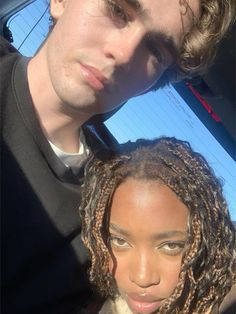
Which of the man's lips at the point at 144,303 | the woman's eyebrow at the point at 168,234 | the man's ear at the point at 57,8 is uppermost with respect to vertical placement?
the man's ear at the point at 57,8

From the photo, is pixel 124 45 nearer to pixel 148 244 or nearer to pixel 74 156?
pixel 74 156

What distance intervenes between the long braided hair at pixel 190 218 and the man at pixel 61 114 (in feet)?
0.24

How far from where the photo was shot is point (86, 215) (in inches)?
74.0

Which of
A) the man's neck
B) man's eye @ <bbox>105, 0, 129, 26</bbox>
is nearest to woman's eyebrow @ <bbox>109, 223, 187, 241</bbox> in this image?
the man's neck

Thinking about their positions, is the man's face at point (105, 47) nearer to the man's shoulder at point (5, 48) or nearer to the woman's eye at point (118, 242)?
the man's shoulder at point (5, 48)

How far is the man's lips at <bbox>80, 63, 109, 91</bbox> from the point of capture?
71.8 inches

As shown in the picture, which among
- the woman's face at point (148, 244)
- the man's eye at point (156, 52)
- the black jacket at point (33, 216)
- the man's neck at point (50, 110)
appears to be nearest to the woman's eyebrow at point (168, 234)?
the woman's face at point (148, 244)

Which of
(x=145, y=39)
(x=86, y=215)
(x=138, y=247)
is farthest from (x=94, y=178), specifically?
(x=145, y=39)

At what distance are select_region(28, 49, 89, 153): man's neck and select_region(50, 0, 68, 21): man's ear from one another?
11 centimetres

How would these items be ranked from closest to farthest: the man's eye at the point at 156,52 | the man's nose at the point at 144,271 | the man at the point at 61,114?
the man's nose at the point at 144,271 < the man at the point at 61,114 < the man's eye at the point at 156,52

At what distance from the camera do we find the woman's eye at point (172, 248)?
1741 mm

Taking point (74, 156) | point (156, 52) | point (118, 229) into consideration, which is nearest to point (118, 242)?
point (118, 229)

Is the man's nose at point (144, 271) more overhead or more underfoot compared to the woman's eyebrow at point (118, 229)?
more underfoot

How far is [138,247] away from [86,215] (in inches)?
7.8
